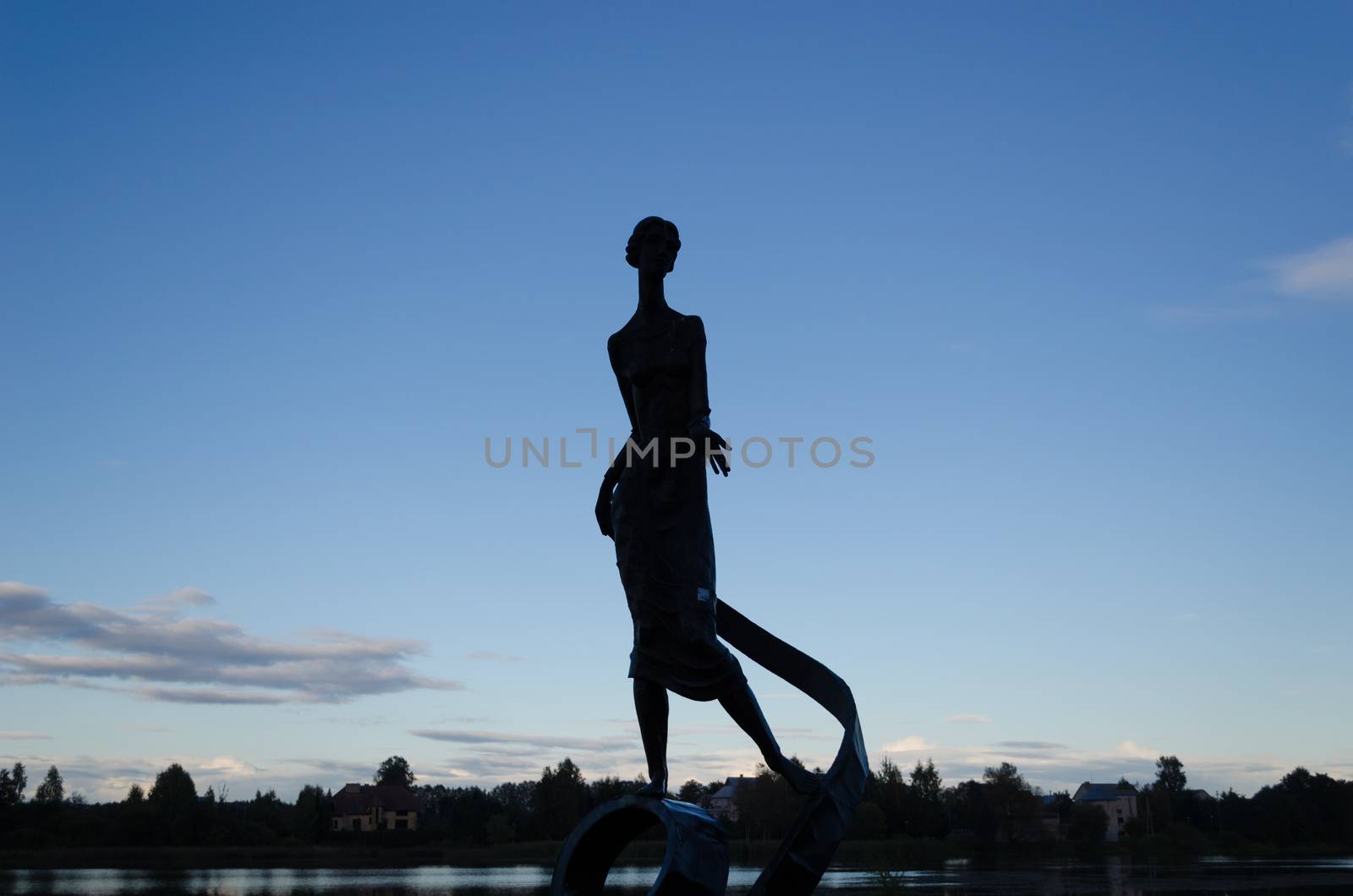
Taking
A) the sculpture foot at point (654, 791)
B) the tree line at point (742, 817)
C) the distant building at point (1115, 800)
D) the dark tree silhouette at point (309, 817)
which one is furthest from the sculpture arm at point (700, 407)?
the distant building at point (1115, 800)

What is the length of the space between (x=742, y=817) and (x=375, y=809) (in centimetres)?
3214

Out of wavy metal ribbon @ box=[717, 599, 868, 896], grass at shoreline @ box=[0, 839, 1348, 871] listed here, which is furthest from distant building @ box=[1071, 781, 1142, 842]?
wavy metal ribbon @ box=[717, 599, 868, 896]

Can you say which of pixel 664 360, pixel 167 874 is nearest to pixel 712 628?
pixel 664 360

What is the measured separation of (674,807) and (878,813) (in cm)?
5138

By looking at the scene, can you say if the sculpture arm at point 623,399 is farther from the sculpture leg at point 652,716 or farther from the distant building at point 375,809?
the distant building at point 375,809

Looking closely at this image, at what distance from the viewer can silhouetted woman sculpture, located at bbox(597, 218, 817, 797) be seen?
278 inches

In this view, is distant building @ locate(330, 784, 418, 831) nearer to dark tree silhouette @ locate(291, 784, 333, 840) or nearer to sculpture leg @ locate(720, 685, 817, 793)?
dark tree silhouette @ locate(291, 784, 333, 840)

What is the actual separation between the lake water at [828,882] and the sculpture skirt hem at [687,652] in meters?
12.9

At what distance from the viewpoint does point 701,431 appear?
7.21 meters

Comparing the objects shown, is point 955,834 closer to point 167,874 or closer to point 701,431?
point 167,874

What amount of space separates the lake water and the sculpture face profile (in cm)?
1244

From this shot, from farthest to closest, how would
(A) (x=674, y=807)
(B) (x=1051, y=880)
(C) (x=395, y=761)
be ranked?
(C) (x=395, y=761) < (B) (x=1051, y=880) < (A) (x=674, y=807)

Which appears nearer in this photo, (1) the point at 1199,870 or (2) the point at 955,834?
(1) the point at 1199,870

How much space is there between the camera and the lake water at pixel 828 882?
75.5 feet
